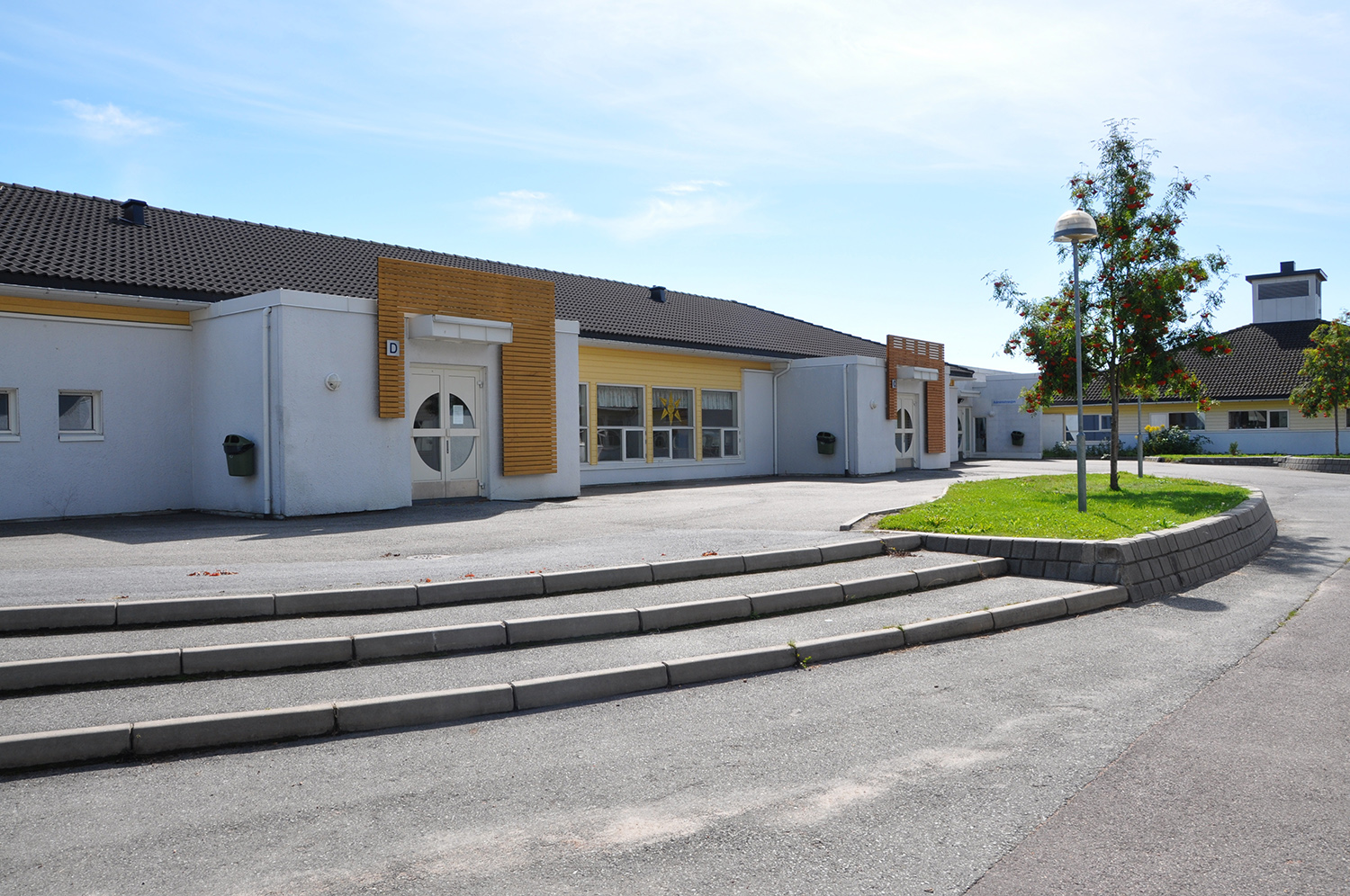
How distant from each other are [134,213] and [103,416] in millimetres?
5305

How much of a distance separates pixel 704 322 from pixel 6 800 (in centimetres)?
2225

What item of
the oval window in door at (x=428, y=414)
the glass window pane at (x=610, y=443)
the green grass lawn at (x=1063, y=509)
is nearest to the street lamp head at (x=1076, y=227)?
the green grass lawn at (x=1063, y=509)

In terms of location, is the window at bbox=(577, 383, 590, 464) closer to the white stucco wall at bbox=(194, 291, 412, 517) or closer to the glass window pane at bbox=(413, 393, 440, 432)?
the glass window pane at bbox=(413, 393, 440, 432)

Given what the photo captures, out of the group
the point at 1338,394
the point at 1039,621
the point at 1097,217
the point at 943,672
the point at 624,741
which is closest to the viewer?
the point at 624,741

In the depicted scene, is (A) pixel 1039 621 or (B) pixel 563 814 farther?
(A) pixel 1039 621

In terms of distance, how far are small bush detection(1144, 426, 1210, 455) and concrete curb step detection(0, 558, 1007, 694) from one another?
111ft

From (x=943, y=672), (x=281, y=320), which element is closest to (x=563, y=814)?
(x=943, y=672)

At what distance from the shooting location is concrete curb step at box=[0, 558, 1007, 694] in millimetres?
5394

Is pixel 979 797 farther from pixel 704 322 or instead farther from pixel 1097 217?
pixel 704 322

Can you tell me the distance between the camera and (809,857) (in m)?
3.57

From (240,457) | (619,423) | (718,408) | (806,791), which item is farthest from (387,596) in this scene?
(718,408)

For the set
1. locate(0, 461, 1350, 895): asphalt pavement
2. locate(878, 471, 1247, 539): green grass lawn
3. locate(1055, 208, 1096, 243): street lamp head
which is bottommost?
locate(0, 461, 1350, 895): asphalt pavement

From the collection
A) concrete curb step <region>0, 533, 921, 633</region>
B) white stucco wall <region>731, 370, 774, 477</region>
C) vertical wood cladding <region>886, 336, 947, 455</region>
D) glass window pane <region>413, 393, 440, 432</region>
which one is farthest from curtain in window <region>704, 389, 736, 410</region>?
concrete curb step <region>0, 533, 921, 633</region>

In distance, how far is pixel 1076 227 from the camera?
11.4m
